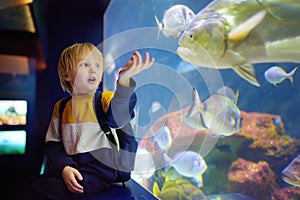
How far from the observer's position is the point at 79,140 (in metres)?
1.62

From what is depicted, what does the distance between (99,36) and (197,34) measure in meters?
0.76

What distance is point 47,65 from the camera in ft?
5.90

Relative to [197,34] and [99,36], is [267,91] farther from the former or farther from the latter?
[99,36]

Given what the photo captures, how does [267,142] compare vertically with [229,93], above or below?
below

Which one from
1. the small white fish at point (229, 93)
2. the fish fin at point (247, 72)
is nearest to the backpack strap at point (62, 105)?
the small white fish at point (229, 93)

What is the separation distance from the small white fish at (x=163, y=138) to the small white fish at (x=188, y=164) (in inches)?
3.3

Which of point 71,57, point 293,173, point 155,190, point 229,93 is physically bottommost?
point 155,190

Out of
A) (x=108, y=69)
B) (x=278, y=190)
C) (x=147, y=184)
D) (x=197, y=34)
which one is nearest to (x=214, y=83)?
(x=197, y=34)

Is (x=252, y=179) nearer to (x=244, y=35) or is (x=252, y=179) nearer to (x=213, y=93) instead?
(x=213, y=93)

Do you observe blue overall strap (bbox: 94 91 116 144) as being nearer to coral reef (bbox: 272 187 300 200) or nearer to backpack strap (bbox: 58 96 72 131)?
backpack strap (bbox: 58 96 72 131)

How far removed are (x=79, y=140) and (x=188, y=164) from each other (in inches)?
26.0

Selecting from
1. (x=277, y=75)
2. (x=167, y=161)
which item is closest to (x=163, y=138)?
(x=167, y=161)

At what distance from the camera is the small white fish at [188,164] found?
1453 millimetres

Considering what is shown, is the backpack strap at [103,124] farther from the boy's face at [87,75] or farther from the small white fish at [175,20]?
the small white fish at [175,20]
